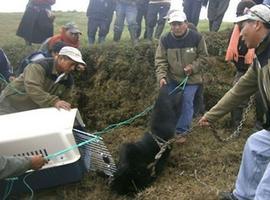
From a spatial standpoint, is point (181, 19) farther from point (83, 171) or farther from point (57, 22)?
point (57, 22)

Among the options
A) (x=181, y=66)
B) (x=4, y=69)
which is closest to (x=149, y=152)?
(x=181, y=66)

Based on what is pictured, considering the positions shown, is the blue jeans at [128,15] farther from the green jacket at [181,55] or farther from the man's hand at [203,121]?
the man's hand at [203,121]

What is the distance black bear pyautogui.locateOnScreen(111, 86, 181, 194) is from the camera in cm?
505

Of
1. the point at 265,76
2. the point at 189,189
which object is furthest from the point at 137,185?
the point at 265,76

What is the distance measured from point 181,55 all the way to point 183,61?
0.09 metres

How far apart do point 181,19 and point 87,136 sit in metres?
2.10

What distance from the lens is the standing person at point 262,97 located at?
381 centimetres

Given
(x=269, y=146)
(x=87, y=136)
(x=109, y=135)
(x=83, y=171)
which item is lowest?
(x=109, y=135)

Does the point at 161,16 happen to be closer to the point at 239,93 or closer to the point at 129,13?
the point at 129,13

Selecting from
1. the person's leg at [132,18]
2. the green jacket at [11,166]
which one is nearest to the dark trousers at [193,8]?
the person's leg at [132,18]

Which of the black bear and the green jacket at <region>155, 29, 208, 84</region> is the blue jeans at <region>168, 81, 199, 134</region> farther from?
the black bear

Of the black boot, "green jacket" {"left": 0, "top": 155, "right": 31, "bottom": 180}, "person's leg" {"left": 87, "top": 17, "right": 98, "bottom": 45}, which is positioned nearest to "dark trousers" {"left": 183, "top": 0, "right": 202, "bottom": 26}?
"person's leg" {"left": 87, "top": 17, "right": 98, "bottom": 45}

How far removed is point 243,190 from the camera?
13.6ft

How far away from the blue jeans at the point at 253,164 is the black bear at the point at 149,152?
1275 millimetres
